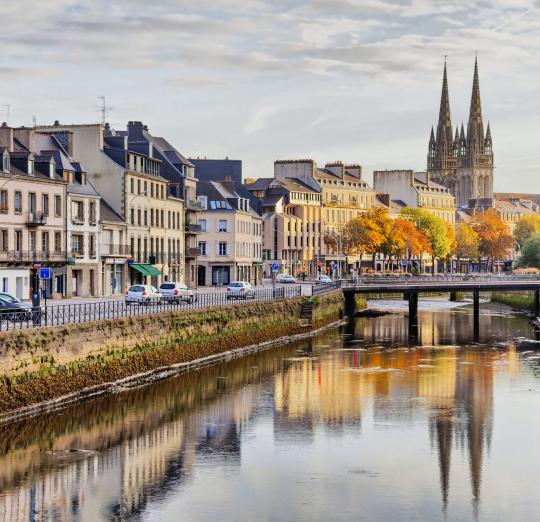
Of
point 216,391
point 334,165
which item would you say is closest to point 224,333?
point 216,391

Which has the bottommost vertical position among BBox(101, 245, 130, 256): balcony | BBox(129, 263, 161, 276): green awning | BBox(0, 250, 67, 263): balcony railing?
BBox(129, 263, 161, 276): green awning

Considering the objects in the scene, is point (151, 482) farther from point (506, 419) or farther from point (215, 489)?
point (506, 419)

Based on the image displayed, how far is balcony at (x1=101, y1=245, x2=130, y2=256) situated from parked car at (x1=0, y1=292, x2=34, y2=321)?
3004 centimetres

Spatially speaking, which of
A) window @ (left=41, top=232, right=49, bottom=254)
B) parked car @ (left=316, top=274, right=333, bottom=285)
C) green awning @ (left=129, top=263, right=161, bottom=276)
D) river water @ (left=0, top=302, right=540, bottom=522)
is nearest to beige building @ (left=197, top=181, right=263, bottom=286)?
parked car @ (left=316, top=274, right=333, bottom=285)

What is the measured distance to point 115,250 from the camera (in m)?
92.9

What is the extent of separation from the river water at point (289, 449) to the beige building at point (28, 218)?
16.8m

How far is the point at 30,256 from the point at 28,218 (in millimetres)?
2477

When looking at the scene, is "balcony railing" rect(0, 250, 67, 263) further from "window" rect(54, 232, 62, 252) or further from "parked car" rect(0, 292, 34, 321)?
"parked car" rect(0, 292, 34, 321)

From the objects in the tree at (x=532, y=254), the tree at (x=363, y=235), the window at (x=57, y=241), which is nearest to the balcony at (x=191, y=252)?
the window at (x=57, y=241)

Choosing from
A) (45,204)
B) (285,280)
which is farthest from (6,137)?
(285,280)

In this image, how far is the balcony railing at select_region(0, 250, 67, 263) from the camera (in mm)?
76188

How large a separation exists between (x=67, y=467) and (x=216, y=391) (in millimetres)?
17773

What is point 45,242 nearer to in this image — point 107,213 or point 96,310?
point 107,213

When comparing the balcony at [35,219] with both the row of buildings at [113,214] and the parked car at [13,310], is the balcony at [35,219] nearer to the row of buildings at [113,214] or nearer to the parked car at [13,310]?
the row of buildings at [113,214]
